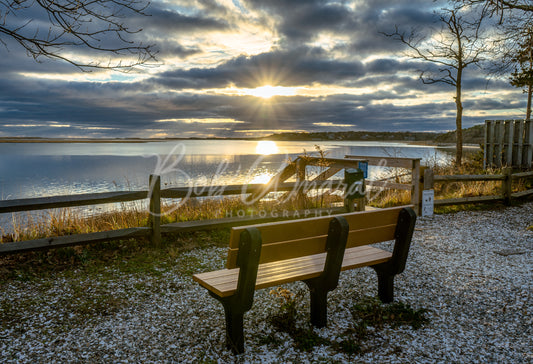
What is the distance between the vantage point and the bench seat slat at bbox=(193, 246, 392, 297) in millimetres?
3156

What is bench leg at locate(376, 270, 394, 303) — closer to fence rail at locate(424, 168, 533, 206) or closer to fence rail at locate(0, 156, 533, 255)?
fence rail at locate(0, 156, 533, 255)

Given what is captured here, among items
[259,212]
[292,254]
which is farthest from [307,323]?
[259,212]

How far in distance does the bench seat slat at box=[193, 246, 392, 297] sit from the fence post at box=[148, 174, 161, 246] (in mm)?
2829

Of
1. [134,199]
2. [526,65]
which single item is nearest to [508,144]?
[526,65]

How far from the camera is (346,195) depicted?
7.67 metres

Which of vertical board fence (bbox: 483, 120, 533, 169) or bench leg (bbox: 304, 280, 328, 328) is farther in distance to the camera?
vertical board fence (bbox: 483, 120, 533, 169)

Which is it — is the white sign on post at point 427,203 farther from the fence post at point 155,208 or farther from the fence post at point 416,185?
the fence post at point 155,208

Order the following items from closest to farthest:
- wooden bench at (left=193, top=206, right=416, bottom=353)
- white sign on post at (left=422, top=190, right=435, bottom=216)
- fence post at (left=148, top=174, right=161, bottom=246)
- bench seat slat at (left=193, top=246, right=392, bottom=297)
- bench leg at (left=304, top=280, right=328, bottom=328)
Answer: wooden bench at (left=193, top=206, right=416, bottom=353), bench seat slat at (left=193, top=246, right=392, bottom=297), bench leg at (left=304, top=280, right=328, bottom=328), fence post at (left=148, top=174, right=161, bottom=246), white sign on post at (left=422, top=190, right=435, bottom=216)

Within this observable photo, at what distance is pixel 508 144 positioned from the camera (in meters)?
17.2

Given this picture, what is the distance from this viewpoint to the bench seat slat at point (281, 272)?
10.4 ft

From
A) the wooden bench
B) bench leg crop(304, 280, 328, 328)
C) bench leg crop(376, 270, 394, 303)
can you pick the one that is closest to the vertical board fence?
bench leg crop(376, 270, 394, 303)

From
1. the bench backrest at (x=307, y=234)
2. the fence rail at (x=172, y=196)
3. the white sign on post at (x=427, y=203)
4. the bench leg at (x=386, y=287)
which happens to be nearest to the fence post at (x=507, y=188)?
the fence rail at (x=172, y=196)

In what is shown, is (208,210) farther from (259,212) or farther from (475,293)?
(475,293)

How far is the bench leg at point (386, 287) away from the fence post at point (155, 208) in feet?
11.7
